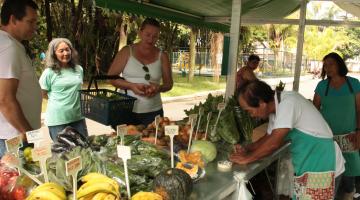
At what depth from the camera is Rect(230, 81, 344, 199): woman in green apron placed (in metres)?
2.45

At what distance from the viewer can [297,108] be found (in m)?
2.48

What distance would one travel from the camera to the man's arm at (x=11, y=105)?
240 cm

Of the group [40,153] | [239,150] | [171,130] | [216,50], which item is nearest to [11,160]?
[40,153]

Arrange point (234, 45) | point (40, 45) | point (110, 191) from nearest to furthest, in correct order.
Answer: point (110, 191), point (234, 45), point (40, 45)

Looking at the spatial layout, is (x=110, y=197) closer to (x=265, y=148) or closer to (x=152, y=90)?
(x=265, y=148)

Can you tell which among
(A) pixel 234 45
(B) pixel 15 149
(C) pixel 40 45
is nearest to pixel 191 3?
(A) pixel 234 45

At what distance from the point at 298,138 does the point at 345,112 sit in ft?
5.39

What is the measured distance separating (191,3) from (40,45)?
920 centimetres

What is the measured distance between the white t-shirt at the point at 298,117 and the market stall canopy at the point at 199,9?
2.56 metres

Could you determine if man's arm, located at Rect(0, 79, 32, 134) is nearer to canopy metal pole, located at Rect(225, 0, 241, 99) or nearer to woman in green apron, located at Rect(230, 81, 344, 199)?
woman in green apron, located at Rect(230, 81, 344, 199)

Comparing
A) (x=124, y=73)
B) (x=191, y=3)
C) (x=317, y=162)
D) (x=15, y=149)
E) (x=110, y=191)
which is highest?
(x=191, y=3)

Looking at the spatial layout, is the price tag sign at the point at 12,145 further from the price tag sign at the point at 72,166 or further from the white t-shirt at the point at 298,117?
the white t-shirt at the point at 298,117

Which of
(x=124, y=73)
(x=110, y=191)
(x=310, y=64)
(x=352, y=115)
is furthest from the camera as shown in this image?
(x=310, y=64)

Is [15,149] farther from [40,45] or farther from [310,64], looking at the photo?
[310,64]
